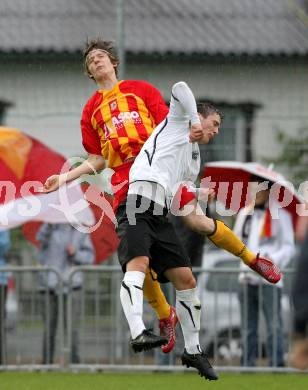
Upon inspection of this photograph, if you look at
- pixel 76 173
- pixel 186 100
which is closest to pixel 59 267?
pixel 76 173

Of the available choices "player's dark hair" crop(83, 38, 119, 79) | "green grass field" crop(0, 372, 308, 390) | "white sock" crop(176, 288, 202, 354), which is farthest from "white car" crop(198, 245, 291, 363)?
"player's dark hair" crop(83, 38, 119, 79)

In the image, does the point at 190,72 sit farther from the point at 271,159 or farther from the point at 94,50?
the point at 94,50

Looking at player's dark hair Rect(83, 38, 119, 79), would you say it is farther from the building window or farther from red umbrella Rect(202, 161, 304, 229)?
the building window

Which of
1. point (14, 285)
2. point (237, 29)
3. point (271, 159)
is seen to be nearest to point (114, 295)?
point (14, 285)

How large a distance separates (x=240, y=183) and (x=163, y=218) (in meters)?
3.43

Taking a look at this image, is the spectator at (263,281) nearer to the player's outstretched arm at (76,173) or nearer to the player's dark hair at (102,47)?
the player's outstretched arm at (76,173)

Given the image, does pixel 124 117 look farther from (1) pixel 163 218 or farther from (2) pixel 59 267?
(2) pixel 59 267

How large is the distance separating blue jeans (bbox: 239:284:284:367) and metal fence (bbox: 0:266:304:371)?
0.13ft

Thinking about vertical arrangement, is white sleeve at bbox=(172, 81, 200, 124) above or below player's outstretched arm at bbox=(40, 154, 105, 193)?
above

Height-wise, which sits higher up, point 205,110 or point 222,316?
point 205,110

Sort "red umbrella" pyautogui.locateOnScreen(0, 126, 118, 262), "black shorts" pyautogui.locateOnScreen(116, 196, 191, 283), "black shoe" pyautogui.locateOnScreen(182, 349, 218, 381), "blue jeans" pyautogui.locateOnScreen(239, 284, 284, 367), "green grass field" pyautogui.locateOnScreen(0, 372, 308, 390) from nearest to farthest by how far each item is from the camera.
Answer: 1. "black shorts" pyautogui.locateOnScreen(116, 196, 191, 283)
2. "black shoe" pyautogui.locateOnScreen(182, 349, 218, 381)
3. "green grass field" pyautogui.locateOnScreen(0, 372, 308, 390)
4. "blue jeans" pyautogui.locateOnScreen(239, 284, 284, 367)
5. "red umbrella" pyautogui.locateOnScreen(0, 126, 118, 262)

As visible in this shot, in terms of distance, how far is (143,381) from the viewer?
11078mm

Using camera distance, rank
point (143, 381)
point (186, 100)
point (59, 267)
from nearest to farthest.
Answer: point (186, 100) → point (143, 381) → point (59, 267)

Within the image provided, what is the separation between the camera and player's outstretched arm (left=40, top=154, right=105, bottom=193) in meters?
9.15
